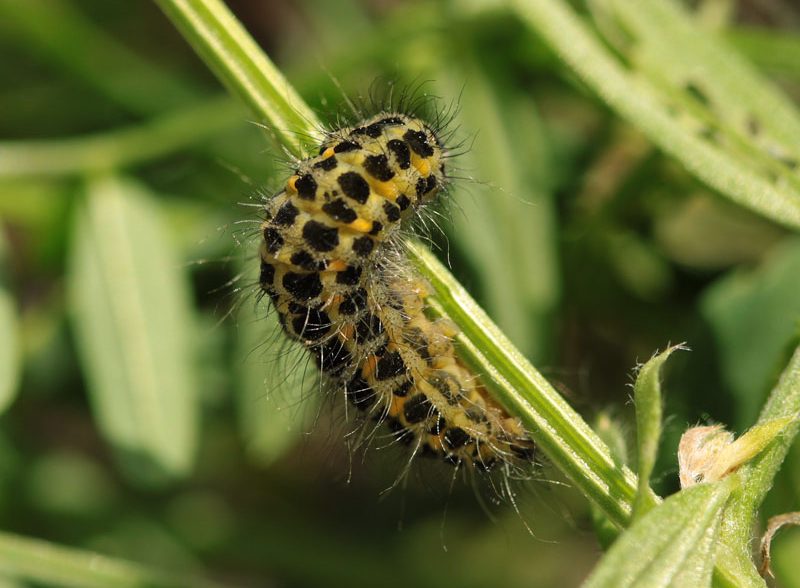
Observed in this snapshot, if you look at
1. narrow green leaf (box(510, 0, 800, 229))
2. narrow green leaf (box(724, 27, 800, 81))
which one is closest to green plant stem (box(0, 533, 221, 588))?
narrow green leaf (box(510, 0, 800, 229))

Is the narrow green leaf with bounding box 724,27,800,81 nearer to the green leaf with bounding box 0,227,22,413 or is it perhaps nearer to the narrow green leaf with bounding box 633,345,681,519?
the narrow green leaf with bounding box 633,345,681,519

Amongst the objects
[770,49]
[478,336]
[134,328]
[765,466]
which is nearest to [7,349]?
[134,328]

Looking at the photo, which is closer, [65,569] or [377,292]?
[377,292]

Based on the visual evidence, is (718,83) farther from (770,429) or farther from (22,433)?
(22,433)

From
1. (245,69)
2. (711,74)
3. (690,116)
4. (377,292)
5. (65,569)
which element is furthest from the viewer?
(711,74)

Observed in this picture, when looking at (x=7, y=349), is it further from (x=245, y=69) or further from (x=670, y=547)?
(x=670, y=547)

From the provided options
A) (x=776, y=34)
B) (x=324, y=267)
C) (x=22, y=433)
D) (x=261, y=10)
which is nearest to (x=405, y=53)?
(x=776, y=34)
